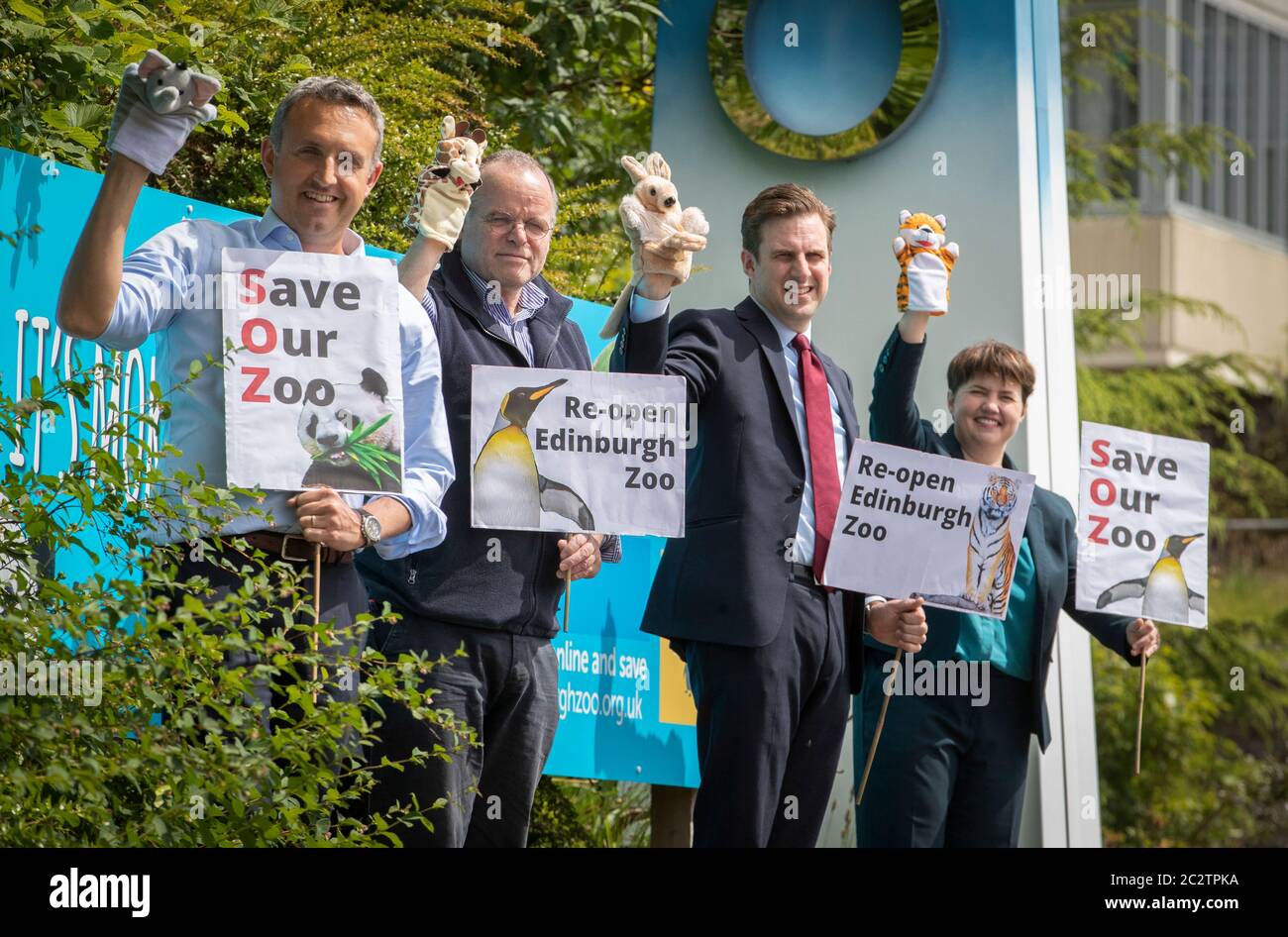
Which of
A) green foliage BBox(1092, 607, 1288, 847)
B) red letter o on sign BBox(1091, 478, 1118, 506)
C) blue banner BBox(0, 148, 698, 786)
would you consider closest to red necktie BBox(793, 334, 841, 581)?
red letter o on sign BBox(1091, 478, 1118, 506)

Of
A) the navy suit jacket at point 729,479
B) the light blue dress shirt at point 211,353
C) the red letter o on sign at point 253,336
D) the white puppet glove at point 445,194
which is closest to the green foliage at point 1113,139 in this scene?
the navy suit jacket at point 729,479

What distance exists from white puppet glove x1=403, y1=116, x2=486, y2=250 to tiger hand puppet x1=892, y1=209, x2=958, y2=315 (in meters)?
1.19

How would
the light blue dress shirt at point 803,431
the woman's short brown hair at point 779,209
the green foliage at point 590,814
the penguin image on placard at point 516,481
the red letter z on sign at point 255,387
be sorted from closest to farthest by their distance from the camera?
the red letter z on sign at point 255,387
the penguin image on placard at point 516,481
the light blue dress shirt at point 803,431
the woman's short brown hair at point 779,209
the green foliage at point 590,814

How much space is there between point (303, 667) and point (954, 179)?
3419 millimetres

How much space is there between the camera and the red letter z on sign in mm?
4180

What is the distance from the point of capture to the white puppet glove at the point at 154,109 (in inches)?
153

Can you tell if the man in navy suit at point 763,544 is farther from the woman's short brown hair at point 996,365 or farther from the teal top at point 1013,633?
the woman's short brown hair at point 996,365

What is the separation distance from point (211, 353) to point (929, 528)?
1952mm

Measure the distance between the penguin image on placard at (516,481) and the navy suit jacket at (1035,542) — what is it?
3.33 ft

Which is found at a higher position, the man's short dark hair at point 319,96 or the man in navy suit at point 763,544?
the man's short dark hair at point 319,96

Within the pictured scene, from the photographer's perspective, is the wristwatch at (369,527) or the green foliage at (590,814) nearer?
the wristwatch at (369,527)

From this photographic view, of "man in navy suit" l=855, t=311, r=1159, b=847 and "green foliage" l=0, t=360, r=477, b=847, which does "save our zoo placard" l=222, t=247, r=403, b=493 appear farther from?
"man in navy suit" l=855, t=311, r=1159, b=847

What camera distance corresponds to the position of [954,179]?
6715 millimetres

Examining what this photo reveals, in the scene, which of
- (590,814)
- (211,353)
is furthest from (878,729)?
(590,814)
